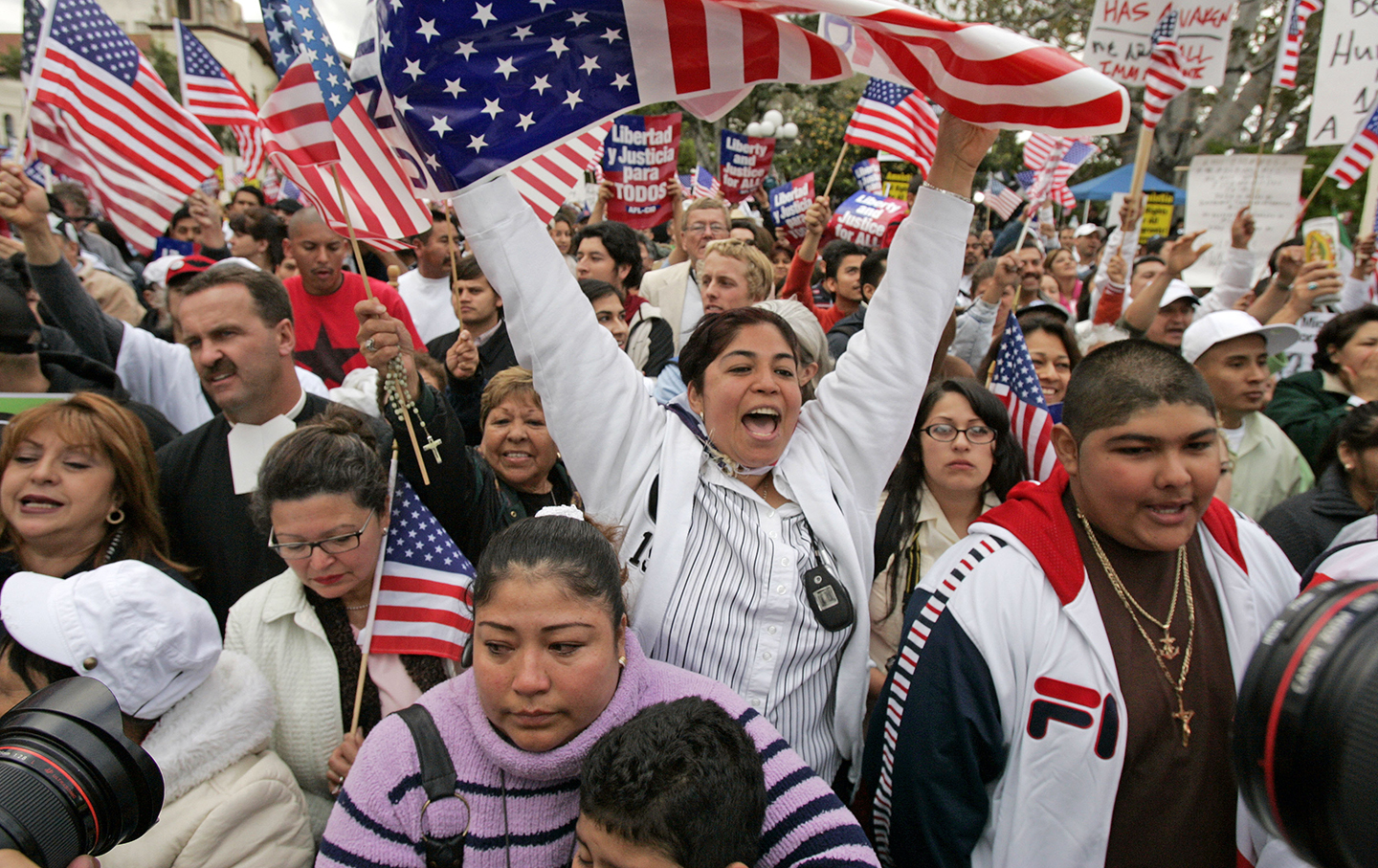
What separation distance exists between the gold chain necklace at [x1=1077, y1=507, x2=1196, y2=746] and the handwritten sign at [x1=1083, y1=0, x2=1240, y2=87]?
5.74 metres

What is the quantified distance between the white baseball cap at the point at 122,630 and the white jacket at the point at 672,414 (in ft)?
3.13

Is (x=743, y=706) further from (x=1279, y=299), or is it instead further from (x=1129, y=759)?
(x=1279, y=299)

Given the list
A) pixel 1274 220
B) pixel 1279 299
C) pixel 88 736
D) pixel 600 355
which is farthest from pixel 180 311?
pixel 1274 220

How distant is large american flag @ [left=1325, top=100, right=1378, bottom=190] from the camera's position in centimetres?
616

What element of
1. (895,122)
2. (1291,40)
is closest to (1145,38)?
(1291,40)

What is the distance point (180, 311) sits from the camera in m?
2.96

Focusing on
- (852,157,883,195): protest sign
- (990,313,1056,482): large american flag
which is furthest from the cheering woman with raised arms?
(852,157,883,195): protest sign

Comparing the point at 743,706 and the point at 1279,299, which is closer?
the point at 743,706

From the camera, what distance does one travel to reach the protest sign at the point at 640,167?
755 cm

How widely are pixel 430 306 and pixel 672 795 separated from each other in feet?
16.2

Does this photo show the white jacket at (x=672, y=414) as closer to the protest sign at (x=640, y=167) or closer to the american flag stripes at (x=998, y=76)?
the american flag stripes at (x=998, y=76)

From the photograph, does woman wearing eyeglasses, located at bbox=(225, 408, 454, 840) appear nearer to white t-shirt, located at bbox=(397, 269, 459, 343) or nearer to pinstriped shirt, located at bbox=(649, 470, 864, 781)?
pinstriped shirt, located at bbox=(649, 470, 864, 781)

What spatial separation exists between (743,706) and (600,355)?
89cm

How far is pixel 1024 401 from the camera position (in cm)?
367
